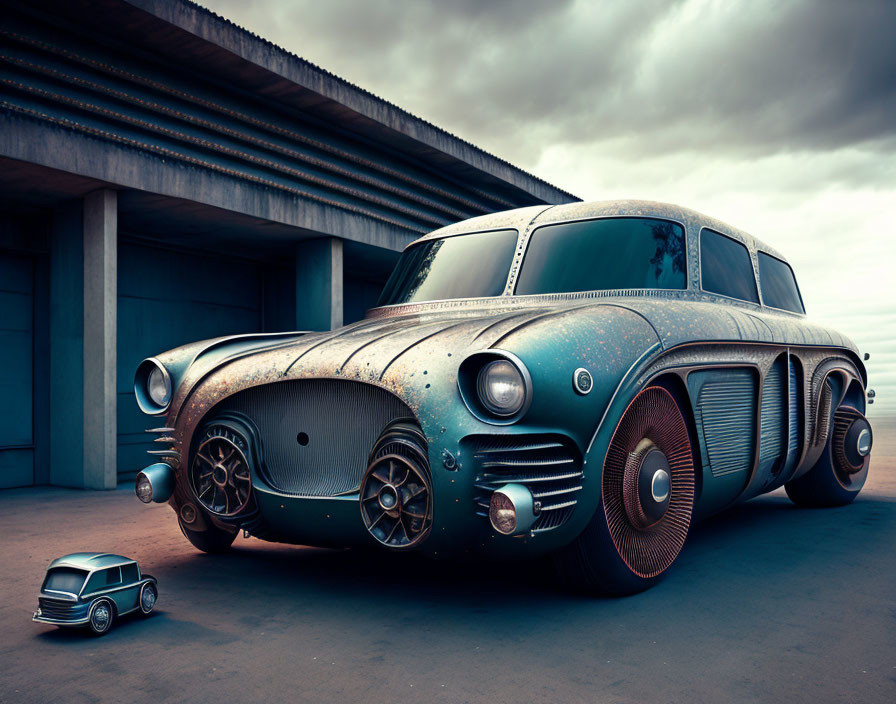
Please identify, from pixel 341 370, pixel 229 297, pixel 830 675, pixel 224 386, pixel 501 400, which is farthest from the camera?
pixel 229 297

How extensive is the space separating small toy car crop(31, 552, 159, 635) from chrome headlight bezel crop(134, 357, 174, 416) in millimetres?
907

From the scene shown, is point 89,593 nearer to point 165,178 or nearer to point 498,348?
point 498,348

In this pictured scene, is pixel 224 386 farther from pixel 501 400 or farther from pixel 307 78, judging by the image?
pixel 307 78

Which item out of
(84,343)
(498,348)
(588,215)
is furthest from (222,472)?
(84,343)

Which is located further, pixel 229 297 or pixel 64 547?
pixel 229 297

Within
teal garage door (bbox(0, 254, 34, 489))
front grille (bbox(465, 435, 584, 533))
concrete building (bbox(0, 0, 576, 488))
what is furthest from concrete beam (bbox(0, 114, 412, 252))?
front grille (bbox(465, 435, 584, 533))

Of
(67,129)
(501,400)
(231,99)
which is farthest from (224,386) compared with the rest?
(231,99)

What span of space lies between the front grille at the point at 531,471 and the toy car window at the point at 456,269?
1.41 meters

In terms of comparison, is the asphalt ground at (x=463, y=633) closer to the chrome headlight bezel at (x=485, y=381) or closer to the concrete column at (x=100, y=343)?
the chrome headlight bezel at (x=485, y=381)

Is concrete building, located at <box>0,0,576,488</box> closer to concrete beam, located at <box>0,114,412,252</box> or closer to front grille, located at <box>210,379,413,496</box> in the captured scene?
concrete beam, located at <box>0,114,412,252</box>

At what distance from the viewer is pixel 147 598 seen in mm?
2852

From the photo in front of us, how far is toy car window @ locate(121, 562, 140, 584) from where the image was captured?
2.77 meters

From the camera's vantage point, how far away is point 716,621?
9.09 ft

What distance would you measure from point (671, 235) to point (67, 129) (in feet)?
19.1
